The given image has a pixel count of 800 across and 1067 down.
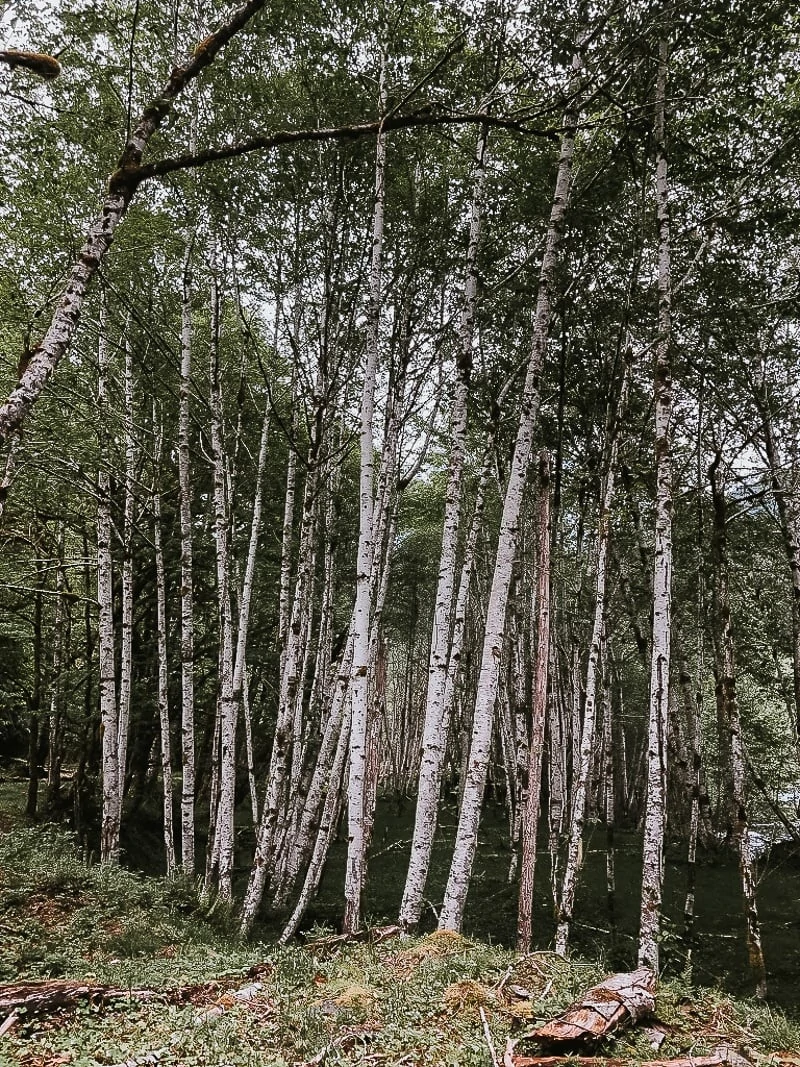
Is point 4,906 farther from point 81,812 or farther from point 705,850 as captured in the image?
point 705,850

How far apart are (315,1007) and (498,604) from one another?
4.28 meters

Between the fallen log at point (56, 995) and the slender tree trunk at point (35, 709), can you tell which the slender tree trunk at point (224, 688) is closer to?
the fallen log at point (56, 995)

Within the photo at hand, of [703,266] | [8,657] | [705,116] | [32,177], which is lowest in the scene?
[8,657]

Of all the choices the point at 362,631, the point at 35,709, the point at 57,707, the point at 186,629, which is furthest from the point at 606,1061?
the point at 35,709

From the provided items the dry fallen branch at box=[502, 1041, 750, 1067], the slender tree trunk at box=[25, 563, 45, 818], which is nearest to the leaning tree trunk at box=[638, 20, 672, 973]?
the dry fallen branch at box=[502, 1041, 750, 1067]

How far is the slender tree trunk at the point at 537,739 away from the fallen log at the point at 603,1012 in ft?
12.7

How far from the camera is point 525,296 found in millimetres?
11328

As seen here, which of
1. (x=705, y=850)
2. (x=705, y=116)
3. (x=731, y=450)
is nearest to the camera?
(x=705, y=116)

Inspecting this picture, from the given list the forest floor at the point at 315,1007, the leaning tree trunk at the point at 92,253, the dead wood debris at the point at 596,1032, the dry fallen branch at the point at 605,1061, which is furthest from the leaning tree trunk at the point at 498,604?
the leaning tree trunk at the point at 92,253

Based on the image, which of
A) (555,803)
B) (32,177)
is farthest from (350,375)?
(555,803)

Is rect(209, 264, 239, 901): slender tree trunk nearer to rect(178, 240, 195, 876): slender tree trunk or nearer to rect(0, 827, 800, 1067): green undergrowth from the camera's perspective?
rect(178, 240, 195, 876): slender tree trunk

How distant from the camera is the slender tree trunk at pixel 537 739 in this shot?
7.87m

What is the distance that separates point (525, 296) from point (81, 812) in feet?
48.8

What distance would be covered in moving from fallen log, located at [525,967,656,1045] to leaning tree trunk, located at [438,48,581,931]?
2.57 meters
